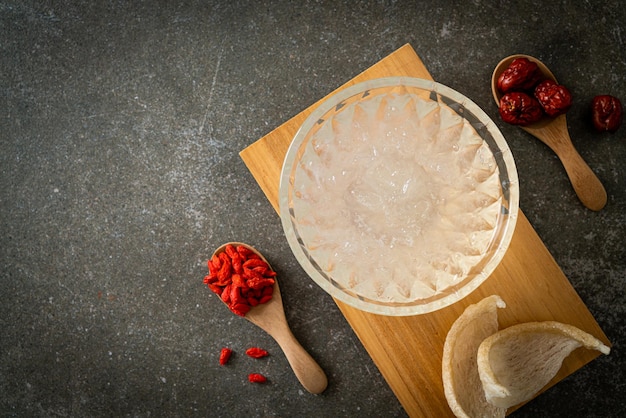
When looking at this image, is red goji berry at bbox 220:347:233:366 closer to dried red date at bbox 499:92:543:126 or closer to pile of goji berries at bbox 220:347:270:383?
pile of goji berries at bbox 220:347:270:383

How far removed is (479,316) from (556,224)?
0.56 meters

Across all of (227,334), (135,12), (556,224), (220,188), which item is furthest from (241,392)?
(135,12)

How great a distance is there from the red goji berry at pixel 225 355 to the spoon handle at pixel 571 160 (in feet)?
3.92

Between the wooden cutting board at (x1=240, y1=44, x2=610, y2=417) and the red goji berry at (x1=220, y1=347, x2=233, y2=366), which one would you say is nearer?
the wooden cutting board at (x1=240, y1=44, x2=610, y2=417)

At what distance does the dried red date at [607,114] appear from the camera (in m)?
1.61

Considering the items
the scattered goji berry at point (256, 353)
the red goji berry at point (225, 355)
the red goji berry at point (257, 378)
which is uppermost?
the red goji berry at point (225, 355)

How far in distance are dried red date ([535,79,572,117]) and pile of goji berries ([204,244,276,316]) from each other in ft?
3.23

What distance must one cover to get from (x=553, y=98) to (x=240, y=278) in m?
1.09

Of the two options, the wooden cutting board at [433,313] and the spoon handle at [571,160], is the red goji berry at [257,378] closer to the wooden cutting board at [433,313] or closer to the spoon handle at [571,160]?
the wooden cutting board at [433,313]

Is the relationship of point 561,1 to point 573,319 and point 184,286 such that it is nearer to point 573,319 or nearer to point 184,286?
point 573,319

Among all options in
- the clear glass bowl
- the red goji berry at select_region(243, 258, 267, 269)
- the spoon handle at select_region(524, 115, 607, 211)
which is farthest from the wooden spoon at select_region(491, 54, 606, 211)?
Result: the red goji berry at select_region(243, 258, 267, 269)

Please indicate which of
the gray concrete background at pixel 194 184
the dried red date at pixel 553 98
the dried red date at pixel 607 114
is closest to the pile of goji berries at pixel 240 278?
the gray concrete background at pixel 194 184

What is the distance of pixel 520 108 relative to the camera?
1.55 metres

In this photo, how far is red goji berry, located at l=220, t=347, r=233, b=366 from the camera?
1.69m
